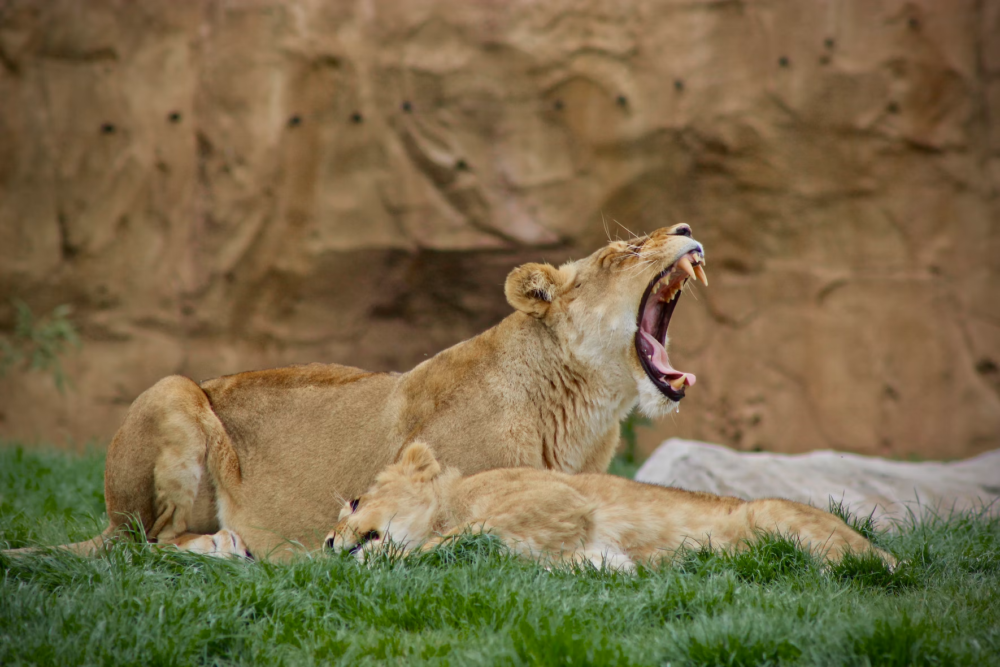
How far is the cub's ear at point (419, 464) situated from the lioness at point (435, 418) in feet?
1.15

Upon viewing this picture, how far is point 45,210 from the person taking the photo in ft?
30.2

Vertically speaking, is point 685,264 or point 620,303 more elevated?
point 685,264

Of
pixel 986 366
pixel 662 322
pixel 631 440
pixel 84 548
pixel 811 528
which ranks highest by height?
pixel 662 322

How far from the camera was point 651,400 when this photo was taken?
439cm

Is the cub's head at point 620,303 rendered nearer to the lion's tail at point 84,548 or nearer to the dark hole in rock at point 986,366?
the lion's tail at point 84,548

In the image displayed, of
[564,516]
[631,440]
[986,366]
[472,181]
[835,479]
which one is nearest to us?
[564,516]

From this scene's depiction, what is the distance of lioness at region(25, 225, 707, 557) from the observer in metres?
4.32

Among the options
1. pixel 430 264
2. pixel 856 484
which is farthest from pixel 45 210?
pixel 856 484

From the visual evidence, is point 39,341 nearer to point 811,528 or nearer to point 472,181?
point 472,181

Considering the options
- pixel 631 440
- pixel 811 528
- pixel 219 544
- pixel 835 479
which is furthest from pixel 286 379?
pixel 631 440

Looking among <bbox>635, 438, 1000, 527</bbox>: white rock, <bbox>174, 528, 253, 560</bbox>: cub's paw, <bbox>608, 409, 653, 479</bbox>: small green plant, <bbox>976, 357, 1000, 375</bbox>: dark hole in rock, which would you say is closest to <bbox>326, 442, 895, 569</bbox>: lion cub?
<bbox>174, 528, 253, 560</bbox>: cub's paw

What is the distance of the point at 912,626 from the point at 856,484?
345 cm

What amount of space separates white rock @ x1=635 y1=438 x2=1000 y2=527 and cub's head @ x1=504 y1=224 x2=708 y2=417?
159 cm

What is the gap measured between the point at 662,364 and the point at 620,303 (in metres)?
0.36
